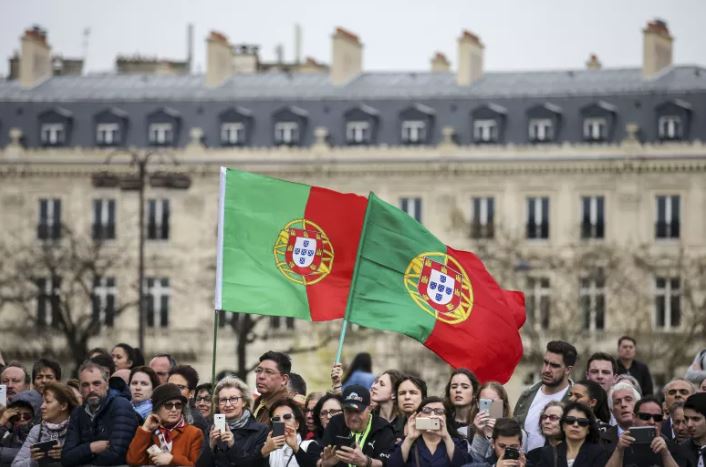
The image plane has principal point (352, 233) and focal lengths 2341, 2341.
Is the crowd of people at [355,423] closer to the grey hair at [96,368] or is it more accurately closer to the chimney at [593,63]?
the grey hair at [96,368]

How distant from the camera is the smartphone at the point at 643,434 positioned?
56.9ft

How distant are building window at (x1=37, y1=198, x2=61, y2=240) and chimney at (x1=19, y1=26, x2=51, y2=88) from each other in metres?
4.82

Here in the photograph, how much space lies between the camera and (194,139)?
76438 mm

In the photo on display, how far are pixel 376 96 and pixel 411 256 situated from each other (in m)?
56.5

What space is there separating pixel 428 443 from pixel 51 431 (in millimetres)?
3631

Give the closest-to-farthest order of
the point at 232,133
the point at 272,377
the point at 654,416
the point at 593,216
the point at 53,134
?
the point at 654,416, the point at 272,377, the point at 593,216, the point at 232,133, the point at 53,134

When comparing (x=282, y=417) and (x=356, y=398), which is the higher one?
(x=356, y=398)

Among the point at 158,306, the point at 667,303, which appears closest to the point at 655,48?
the point at 667,303

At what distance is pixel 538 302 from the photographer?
69500 millimetres

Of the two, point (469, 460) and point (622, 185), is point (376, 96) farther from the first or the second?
point (469, 460)

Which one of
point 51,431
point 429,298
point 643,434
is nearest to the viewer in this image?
point 643,434

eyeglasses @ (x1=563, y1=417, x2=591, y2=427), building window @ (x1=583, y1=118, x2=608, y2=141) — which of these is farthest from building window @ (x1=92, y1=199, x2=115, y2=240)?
eyeglasses @ (x1=563, y1=417, x2=591, y2=427)

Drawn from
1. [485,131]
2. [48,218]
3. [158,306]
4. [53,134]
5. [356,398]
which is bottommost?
[356,398]

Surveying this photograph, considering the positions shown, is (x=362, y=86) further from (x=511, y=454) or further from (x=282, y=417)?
(x=511, y=454)
